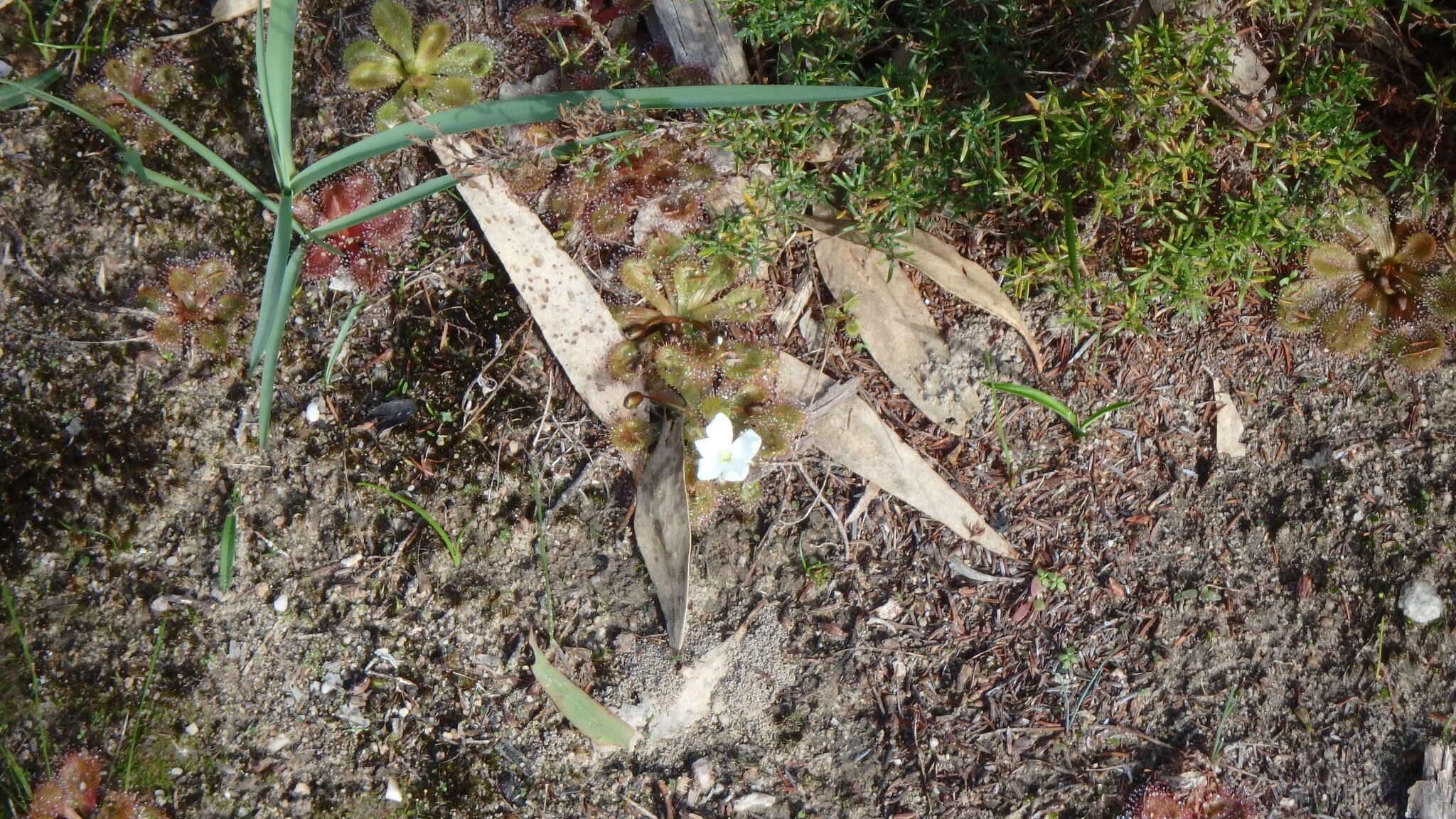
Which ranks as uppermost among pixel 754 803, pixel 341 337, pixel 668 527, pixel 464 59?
pixel 464 59

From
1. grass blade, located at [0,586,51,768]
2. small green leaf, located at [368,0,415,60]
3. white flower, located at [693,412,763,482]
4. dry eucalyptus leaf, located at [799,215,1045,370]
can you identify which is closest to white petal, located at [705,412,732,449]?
white flower, located at [693,412,763,482]

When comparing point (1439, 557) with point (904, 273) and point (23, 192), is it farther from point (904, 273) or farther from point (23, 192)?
point (23, 192)

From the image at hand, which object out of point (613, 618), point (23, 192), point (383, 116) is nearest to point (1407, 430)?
point (613, 618)

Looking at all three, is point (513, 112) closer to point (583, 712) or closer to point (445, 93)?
point (445, 93)

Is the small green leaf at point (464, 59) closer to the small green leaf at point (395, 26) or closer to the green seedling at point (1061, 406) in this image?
the small green leaf at point (395, 26)

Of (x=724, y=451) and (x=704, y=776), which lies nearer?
(x=724, y=451)

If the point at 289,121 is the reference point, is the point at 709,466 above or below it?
below

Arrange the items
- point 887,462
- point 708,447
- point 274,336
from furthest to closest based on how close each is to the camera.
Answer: point 887,462 → point 708,447 → point 274,336

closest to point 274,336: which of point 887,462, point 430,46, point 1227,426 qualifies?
point 430,46
